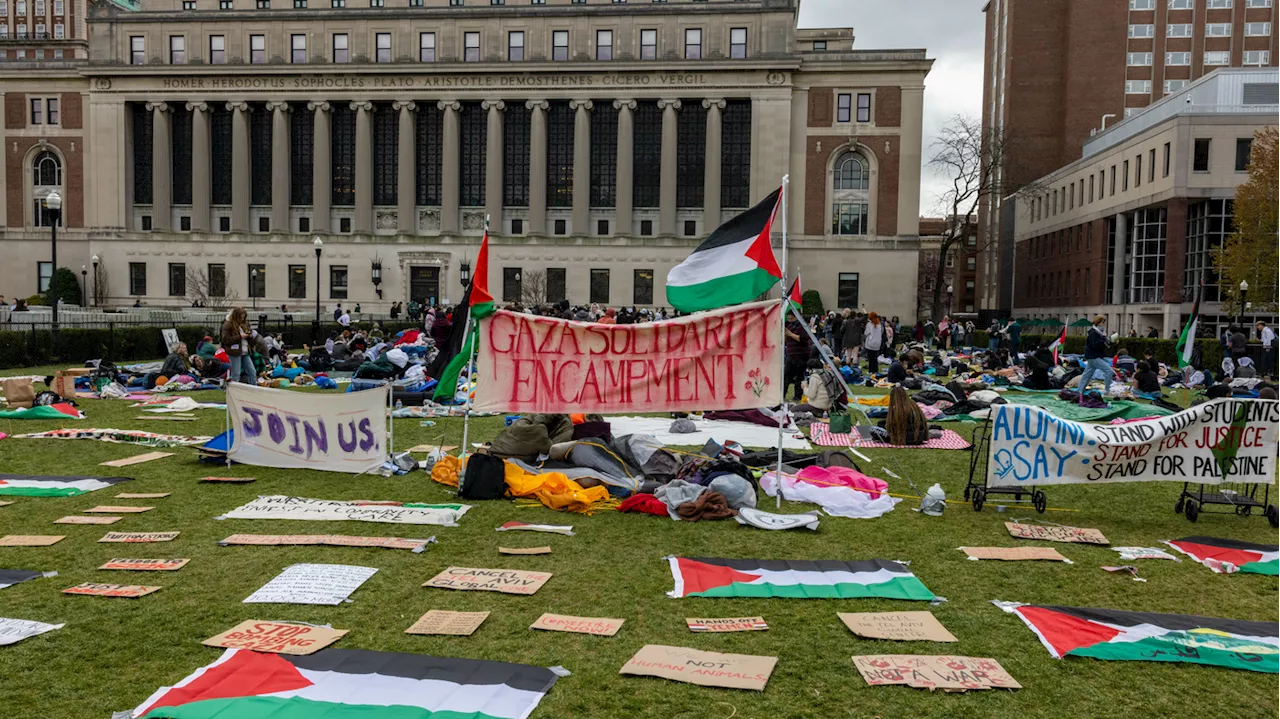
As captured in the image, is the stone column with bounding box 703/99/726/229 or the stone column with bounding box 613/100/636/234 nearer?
the stone column with bounding box 703/99/726/229

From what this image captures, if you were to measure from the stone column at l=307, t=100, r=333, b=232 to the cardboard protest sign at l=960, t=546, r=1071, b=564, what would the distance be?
2557 inches

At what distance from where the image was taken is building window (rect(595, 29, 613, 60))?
65.4 metres

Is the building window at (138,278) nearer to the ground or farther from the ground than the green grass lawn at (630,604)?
farther from the ground

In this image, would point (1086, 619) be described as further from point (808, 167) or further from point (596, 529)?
point (808, 167)

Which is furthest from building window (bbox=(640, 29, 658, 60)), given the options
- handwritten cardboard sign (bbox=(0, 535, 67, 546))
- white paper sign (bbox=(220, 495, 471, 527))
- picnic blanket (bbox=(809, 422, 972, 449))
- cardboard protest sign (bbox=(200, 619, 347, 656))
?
cardboard protest sign (bbox=(200, 619, 347, 656))

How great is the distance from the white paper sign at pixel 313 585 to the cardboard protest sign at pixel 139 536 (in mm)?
1906

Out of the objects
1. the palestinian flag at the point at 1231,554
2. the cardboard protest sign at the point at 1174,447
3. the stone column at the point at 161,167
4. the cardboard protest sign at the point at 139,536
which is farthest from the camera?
the stone column at the point at 161,167

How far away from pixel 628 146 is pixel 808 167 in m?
13.4

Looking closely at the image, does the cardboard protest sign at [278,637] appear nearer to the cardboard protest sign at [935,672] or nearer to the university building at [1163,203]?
the cardboard protest sign at [935,672]

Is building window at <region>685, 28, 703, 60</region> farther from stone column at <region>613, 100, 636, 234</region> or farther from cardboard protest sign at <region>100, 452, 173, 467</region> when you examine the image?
cardboard protest sign at <region>100, 452, 173, 467</region>

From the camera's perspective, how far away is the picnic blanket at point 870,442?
50.8ft

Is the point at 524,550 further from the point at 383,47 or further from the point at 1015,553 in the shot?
the point at 383,47

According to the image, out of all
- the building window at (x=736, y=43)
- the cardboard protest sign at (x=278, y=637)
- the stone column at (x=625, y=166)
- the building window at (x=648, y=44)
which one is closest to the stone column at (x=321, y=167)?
the stone column at (x=625, y=166)

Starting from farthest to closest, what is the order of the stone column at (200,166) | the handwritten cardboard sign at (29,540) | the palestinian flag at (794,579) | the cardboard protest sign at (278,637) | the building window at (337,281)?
the building window at (337,281)
the stone column at (200,166)
the handwritten cardboard sign at (29,540)
the palestinian flag at (794,579)
the cardboard protest sign at (278,637)
